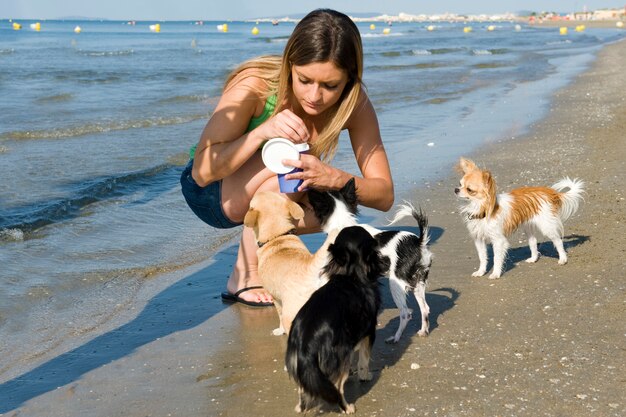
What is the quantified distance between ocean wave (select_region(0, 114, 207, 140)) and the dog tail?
967 cm

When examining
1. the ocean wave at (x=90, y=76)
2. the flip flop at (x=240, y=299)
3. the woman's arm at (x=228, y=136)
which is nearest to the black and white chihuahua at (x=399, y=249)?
the woman's arm at (x=228, y=136)

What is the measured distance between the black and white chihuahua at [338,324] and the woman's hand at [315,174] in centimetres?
60

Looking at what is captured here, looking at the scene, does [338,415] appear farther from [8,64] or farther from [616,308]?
[8,64]

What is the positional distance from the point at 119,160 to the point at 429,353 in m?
7.04

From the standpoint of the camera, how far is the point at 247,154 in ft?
13.6

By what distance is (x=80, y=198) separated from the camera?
7.72 metres

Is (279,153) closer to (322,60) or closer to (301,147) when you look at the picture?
(301,147)

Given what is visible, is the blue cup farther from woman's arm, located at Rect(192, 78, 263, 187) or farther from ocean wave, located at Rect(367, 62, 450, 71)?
ocean wave, located at Rect(367, 62, 450, 71)

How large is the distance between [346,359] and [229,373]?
2.80 feet

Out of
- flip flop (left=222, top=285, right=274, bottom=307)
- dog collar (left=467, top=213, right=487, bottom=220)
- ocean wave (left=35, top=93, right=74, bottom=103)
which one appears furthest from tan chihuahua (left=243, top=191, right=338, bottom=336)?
ocean wave (left=35, top=93, right=74, bottom=103)

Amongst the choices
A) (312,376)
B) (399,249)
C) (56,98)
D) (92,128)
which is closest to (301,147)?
(399,249)

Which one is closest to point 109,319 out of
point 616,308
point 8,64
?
point 616,308

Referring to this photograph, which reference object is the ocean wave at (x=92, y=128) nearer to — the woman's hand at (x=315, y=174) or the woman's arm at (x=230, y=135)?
the woman's arm at (x=230, y=135)

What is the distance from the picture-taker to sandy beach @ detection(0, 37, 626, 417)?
10.7 feet
